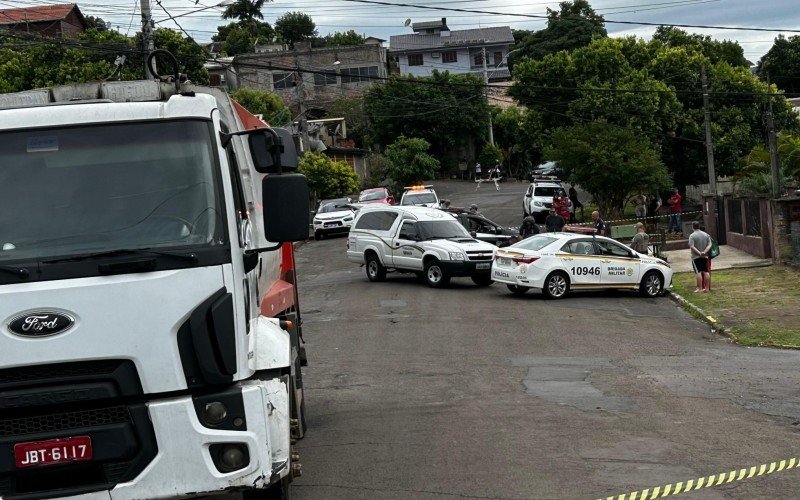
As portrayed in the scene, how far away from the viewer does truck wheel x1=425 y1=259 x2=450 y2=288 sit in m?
26.7

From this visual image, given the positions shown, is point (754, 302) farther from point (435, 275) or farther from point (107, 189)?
point (107, 189)

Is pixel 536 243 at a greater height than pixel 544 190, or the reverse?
pixel 544 190

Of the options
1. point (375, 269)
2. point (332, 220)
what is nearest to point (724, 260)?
point (375, 269)

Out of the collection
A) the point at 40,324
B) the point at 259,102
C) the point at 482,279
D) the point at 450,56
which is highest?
the point at 450,56

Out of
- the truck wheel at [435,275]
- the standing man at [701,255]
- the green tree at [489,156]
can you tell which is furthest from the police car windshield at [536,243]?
the green tree at [489,156]

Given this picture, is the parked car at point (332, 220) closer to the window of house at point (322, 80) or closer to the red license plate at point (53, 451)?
the window of house at point (322, 80)

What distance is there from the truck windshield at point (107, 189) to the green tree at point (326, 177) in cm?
4285

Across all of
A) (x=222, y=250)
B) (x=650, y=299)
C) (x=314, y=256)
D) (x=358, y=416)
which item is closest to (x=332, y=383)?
(x=358, y=416)

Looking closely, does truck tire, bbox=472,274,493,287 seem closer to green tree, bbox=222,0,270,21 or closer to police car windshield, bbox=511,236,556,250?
police car windshield, bbox=511,236,556,250

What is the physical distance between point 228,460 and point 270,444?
30cm

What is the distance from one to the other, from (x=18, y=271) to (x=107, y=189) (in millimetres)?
783

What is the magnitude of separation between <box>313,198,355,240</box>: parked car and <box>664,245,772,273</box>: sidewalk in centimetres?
1393

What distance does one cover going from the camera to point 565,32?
302ft

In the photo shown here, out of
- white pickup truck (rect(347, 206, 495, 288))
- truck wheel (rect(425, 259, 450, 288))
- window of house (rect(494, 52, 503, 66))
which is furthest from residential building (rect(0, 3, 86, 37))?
window of house (rect(494, 52, 503, 66))
